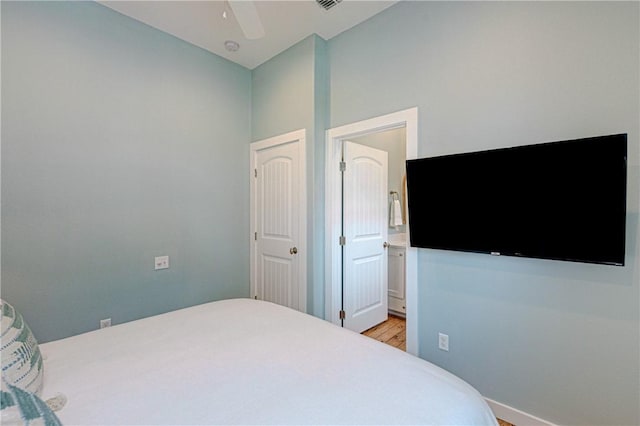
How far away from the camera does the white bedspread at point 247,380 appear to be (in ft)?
2.72

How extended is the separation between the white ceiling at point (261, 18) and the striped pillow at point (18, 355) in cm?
233

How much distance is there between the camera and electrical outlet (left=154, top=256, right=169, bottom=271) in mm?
2502

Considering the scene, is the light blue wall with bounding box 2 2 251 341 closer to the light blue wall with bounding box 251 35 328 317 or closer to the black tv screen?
the light blue wall with bounding box 251 35 328 317

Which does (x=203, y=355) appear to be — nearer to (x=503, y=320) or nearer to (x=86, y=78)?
(x=503, y=320)

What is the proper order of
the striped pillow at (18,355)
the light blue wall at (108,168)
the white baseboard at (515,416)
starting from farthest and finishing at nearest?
the light blue wall at (108,168) < the white baseboard at (515,416) < the striped pillow at (18,355)

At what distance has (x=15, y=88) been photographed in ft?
6.13

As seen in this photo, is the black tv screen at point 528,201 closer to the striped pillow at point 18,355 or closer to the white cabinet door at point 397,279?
the white cabinet door at point 397,279

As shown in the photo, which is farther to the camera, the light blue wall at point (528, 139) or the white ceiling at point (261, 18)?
the white ceiling at point (261, 18)

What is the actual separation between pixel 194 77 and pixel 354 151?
1.75 meters

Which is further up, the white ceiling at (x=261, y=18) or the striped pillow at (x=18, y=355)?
the white ceiling at (x=261, y=18)

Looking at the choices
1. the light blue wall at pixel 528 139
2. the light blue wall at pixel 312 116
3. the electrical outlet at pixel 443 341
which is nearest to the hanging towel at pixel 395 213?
the light blue wall at pixel 312 116

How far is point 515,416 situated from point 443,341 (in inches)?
20.9

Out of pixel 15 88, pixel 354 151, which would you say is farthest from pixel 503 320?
pixel 15 88

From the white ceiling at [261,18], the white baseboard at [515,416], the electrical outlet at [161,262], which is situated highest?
the white ceiling at [261,18]
